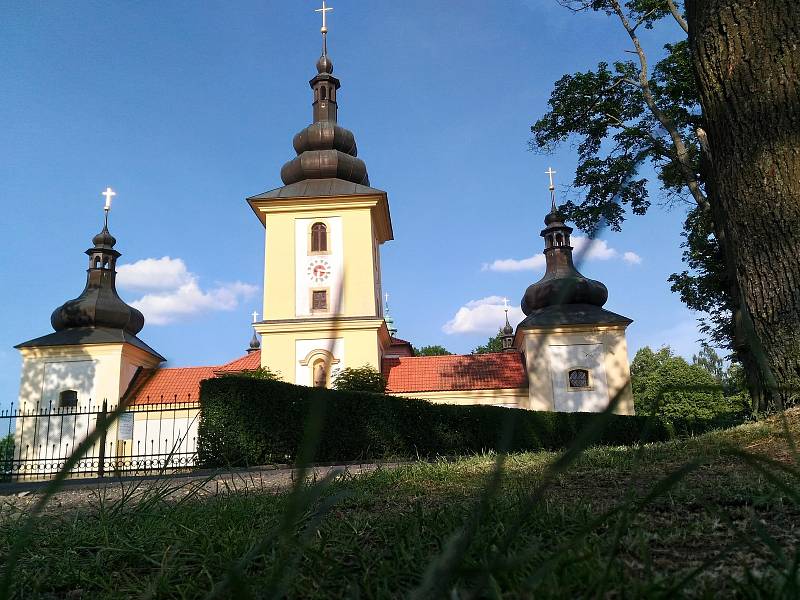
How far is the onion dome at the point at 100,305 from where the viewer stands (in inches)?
1150

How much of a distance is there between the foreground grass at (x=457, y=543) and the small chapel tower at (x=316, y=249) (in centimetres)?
2082

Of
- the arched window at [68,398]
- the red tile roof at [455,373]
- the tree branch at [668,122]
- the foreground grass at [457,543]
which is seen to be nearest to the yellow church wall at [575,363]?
the red tile roof at [455,373]

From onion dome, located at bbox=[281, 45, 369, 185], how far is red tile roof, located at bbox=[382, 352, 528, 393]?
8635mm

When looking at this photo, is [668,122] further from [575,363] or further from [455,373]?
[455,373]

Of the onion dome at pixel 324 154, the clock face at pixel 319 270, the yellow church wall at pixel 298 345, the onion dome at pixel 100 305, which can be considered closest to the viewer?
the yellow church wall at pixel 298 345

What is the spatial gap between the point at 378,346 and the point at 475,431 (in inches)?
438

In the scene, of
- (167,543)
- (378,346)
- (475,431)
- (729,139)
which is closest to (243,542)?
(167,543)

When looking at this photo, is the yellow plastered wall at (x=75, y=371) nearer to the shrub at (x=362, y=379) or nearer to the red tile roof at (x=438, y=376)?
the red tile roof at (x=438, y=376)

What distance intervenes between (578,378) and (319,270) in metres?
11.6

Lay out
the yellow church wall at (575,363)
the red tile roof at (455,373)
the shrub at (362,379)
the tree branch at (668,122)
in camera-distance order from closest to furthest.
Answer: the tree branch at (668,122) → the shrub at (362,379) → the yellow church wall at (575,363) → the red tile roof at (455,373)

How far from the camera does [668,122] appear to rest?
13320 millimetres

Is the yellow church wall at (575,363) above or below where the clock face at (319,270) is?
below

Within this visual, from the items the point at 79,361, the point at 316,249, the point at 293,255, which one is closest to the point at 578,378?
the point at 316,249

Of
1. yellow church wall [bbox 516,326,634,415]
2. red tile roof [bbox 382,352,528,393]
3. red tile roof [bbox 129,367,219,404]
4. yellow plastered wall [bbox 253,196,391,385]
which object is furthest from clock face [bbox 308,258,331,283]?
→ yellow church wall [bbox 516,326,634,415]
